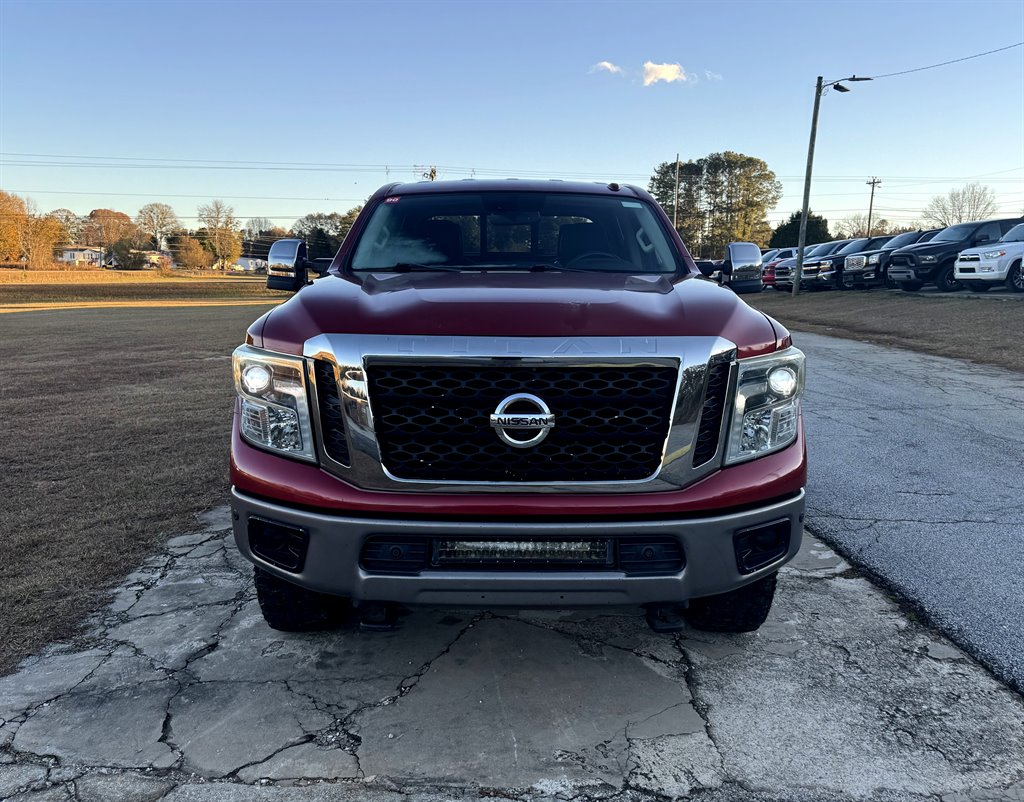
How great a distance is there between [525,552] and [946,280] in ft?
73.4

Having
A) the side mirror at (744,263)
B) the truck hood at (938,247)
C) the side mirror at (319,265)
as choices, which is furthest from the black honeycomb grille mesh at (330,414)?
the truck hood at (938,247)

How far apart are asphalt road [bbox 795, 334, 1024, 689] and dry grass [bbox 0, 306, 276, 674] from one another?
12.2 ft

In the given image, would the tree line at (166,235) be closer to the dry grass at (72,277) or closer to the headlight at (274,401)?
the dry grass at (72,277)

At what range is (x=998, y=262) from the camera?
1791cm

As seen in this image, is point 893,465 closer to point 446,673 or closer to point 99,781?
point 446,673

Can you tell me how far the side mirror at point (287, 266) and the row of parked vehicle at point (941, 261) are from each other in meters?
13.4

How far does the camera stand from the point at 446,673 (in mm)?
2734

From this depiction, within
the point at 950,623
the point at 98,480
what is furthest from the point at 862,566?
the point at 98,480

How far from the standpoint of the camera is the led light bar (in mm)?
2328

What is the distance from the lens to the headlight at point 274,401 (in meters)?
2.41

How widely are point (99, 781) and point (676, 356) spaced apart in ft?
6.99

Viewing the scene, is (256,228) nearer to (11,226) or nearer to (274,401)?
(11,226)

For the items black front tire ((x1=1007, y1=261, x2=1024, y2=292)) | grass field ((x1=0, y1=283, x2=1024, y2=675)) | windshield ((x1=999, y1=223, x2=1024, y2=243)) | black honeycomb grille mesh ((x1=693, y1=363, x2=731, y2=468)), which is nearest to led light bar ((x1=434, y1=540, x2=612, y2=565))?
black honeycomb grille mesh ((x1=693, y1=363, x2=731, y2=468))

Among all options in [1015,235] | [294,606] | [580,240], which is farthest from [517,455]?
[1015,235]
